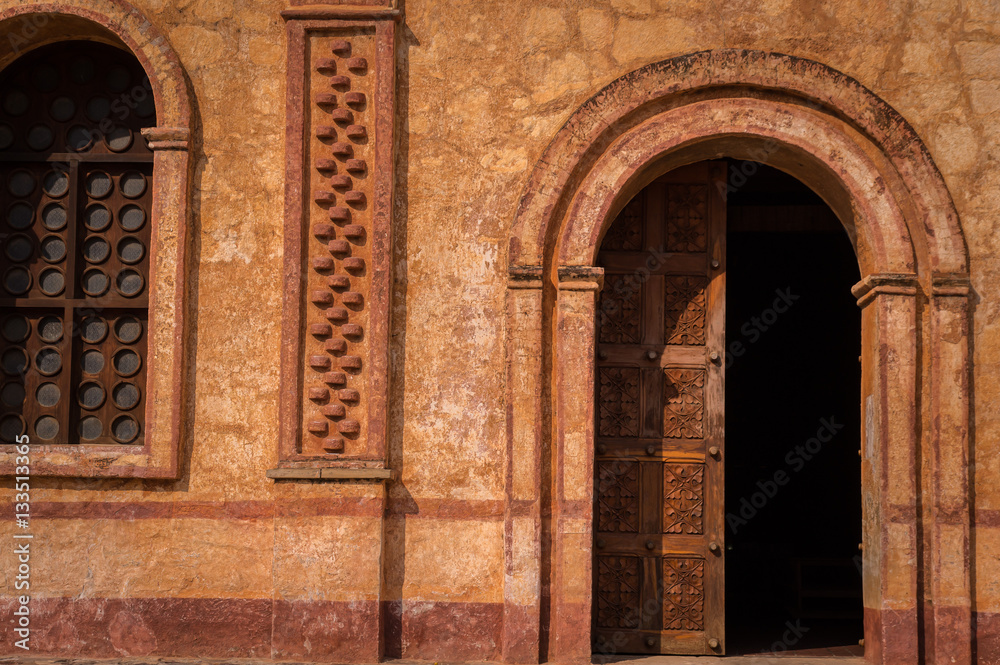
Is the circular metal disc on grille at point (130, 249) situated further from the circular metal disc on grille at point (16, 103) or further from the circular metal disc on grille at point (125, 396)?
the circular metal disc on grille at point (16, 103)

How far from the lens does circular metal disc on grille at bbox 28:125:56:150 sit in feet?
21.5

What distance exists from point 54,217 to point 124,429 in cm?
152

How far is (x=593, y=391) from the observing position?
5.81 metres

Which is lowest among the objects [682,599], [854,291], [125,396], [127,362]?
[682,599]

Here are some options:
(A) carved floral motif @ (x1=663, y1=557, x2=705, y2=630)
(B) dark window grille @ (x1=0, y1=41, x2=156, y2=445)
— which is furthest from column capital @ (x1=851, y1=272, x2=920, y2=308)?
(B) dark window grille @ (x1=0, y1=41, x2=156, y2=445)

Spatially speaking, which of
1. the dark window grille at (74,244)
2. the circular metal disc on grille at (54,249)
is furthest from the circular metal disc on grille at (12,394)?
the circular metal disc on grille at (54,249)

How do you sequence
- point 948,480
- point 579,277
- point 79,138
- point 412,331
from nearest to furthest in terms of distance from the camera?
point 948,480, point 579,277, point 412,331, point 79,138

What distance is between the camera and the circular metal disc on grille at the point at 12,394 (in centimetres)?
641

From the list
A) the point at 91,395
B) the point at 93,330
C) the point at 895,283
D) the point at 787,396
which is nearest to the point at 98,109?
the point at 93,330

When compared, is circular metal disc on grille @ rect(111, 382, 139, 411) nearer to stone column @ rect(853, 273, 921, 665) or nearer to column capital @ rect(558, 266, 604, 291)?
column capital @ rect(558, 266, 604, 291)

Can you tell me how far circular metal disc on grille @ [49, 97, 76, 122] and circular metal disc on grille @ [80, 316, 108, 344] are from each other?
141 cm

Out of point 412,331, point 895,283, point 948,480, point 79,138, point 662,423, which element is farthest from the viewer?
point 79,138

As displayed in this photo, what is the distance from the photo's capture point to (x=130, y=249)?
644 cm

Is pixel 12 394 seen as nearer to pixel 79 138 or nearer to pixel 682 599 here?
pixel 79 138
